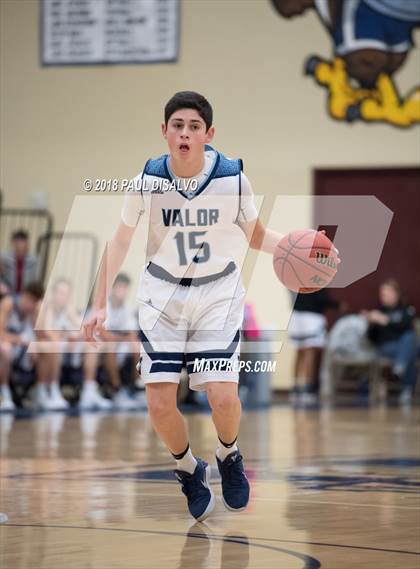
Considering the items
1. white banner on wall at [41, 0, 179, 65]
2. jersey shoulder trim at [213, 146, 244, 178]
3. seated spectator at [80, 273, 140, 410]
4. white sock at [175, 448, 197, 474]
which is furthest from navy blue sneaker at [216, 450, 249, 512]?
white banner on wall at [41, 0, 179, 65]

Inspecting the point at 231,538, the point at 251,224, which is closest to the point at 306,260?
the point at 251,224

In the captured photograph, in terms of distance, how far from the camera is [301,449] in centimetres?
844

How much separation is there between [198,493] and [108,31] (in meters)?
12.9

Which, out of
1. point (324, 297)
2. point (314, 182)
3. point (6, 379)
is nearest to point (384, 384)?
point (324, 297)

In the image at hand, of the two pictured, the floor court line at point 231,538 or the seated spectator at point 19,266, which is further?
the seated spectator at point 19,266

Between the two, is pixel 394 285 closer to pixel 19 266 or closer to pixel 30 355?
pixel 19 266

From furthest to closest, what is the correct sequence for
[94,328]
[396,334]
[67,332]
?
[396,334] < [67,332] < [94,328]

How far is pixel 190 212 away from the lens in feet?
16.2

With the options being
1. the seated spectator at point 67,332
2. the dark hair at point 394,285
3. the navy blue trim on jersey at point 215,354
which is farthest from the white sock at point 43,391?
the navy blue trim on jersey at point 215,354

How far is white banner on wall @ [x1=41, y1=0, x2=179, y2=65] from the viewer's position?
55.5ft

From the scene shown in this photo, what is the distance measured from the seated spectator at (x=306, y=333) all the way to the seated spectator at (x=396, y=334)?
2.13 feet

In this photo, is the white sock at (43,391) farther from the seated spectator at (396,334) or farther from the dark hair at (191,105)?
the dark hair at (191,105)

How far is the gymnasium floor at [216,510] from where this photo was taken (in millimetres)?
3969

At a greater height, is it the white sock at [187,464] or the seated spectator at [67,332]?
the white sock at [187,464]
